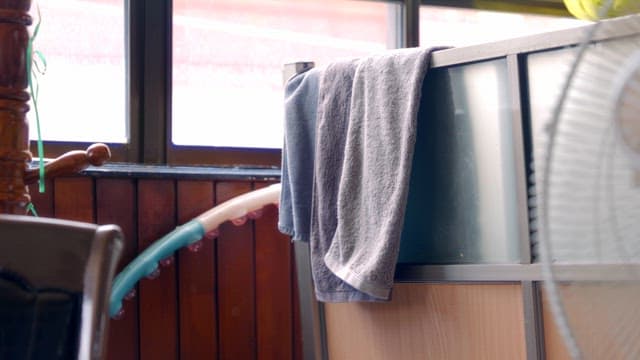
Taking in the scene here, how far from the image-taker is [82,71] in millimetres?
2318

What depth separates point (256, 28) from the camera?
252 cm

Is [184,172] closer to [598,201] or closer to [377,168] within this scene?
[377,168]

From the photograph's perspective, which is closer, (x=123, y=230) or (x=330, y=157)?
(x=330, y=157)

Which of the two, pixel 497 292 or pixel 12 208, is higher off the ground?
pixel 12 208

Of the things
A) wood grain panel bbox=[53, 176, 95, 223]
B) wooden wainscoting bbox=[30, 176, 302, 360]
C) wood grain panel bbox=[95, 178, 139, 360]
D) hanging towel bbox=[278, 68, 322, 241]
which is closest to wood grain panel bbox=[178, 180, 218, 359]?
wooden wainscoting bbox=[30, 176, 302, 360]

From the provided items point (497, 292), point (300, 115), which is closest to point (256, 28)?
point (300, 115)

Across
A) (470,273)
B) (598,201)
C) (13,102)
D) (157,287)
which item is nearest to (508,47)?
(470,273)

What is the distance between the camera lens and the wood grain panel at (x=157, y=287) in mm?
2252

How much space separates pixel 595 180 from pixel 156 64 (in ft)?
5.00

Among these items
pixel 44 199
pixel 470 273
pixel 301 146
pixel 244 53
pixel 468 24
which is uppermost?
pixel 468 24

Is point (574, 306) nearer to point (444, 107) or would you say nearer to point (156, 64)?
point (444, 107)

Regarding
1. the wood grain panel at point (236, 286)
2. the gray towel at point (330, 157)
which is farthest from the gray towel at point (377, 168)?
the wood grain panel at point (236, 286)

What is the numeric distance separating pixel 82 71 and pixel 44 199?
13.6 inches

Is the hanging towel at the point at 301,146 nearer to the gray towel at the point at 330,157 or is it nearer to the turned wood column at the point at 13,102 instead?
the gray towel at the point at 330,157
